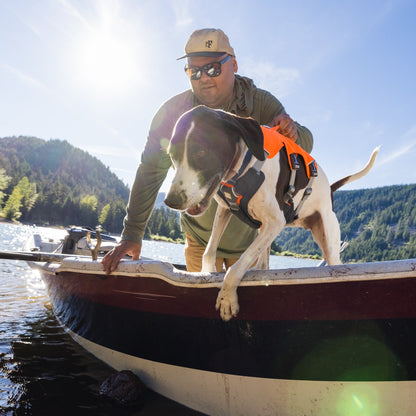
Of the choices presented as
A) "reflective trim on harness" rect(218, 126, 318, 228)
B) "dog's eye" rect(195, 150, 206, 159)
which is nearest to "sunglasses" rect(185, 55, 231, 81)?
"reflective trim on harness" rect(218, 126, 318, 228)

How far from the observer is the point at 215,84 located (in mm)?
3078

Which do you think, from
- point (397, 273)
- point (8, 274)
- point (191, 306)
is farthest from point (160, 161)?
point (8, 274)

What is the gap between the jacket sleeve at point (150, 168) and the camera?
3.36m

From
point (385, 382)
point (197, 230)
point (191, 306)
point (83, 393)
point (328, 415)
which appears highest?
point (197, 230)

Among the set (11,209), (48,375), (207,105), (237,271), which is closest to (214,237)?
(237,271)

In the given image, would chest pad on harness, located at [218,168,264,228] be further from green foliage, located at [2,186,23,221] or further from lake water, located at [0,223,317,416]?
green foliage, located at [2,186,23,221]

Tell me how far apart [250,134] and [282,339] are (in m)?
1.31

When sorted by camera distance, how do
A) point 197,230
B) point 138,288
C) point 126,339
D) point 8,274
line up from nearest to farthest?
point 138,288 < point 126,339 < point 197,230 < point 8,274

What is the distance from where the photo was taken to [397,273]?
168cm

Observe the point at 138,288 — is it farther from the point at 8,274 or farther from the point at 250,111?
the point at 8,274

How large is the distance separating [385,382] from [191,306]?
1301mm

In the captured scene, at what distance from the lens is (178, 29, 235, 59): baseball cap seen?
115 inches

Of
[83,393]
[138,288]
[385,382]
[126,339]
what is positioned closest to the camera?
[385,382]

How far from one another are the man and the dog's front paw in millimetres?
1257
